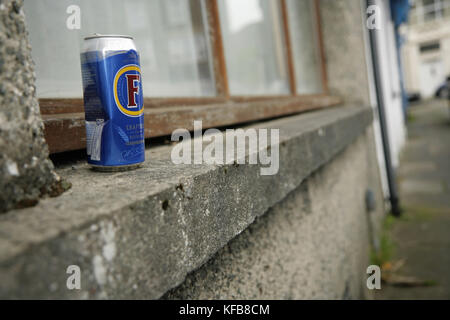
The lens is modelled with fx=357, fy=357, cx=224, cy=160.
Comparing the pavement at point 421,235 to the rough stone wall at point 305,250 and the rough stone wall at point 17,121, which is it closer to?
the rough stone wall at point 305,250

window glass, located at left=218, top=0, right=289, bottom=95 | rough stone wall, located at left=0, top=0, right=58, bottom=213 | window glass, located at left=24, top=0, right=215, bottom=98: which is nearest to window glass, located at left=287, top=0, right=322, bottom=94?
window glass, located at left=218, top=0, right=289, bottom=95

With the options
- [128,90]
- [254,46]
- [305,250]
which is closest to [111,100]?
[128,90]

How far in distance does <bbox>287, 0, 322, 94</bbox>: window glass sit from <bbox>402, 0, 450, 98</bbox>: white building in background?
20.4 m

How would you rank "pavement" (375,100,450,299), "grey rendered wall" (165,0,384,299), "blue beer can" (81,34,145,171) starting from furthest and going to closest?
"pavement" (375,100,450,299) < "grey rendered wall" (165,0,384,299) < "blue beer can" (81,34,145,171)

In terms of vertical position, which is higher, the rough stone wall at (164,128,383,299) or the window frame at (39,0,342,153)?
the window frame at (39,0,342,153)

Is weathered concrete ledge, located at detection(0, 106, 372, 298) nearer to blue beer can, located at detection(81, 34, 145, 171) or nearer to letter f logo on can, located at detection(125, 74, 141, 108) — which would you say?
blue beer can, located at detection(81, 34, 145, 171)

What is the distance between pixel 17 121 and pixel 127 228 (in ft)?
0.72

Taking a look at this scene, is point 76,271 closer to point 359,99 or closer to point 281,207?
point 281,207

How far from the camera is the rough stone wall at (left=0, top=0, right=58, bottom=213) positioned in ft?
1.62

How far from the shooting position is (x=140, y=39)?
133cm

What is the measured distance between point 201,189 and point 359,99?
104 inches

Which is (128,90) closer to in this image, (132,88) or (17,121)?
(132,88)

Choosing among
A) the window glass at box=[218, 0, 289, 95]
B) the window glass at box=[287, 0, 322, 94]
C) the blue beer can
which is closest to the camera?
the blue beer can

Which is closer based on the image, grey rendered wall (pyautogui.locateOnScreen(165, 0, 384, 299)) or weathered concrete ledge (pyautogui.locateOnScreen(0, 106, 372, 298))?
weathered concrete ledge (pyautogui.locateOnScreen(0, 106, 372, 298))
